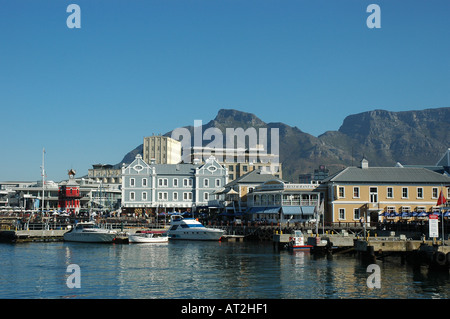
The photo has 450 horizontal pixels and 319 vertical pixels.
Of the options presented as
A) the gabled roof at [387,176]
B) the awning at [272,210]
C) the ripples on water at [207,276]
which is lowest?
the ripples on water at [207,276]

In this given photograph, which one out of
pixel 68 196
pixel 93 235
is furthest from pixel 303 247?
pixel 68 196

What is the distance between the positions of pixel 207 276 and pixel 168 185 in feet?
248

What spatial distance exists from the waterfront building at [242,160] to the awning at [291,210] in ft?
232

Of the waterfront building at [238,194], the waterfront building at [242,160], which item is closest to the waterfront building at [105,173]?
the waterfront building at [242,160]

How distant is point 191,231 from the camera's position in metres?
79.3

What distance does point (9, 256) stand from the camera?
56438 mm

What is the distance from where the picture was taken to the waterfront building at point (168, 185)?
114 metres

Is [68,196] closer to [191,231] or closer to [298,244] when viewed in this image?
[191,231]

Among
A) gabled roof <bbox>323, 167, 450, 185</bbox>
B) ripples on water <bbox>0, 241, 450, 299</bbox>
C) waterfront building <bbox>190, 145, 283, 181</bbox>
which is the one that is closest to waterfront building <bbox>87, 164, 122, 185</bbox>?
waterfront building <bbox>190, 145, 283, 181</bbox>

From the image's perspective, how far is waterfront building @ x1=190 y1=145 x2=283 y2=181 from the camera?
514 ft

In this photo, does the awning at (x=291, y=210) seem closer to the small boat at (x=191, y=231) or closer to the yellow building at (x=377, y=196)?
the yellow building at (x=377, y=196)

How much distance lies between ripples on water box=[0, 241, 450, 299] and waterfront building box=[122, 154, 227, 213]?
52.9 meters

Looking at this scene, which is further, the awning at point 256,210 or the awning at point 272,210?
the awning at point 256,210

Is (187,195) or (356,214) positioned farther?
(187,195)
